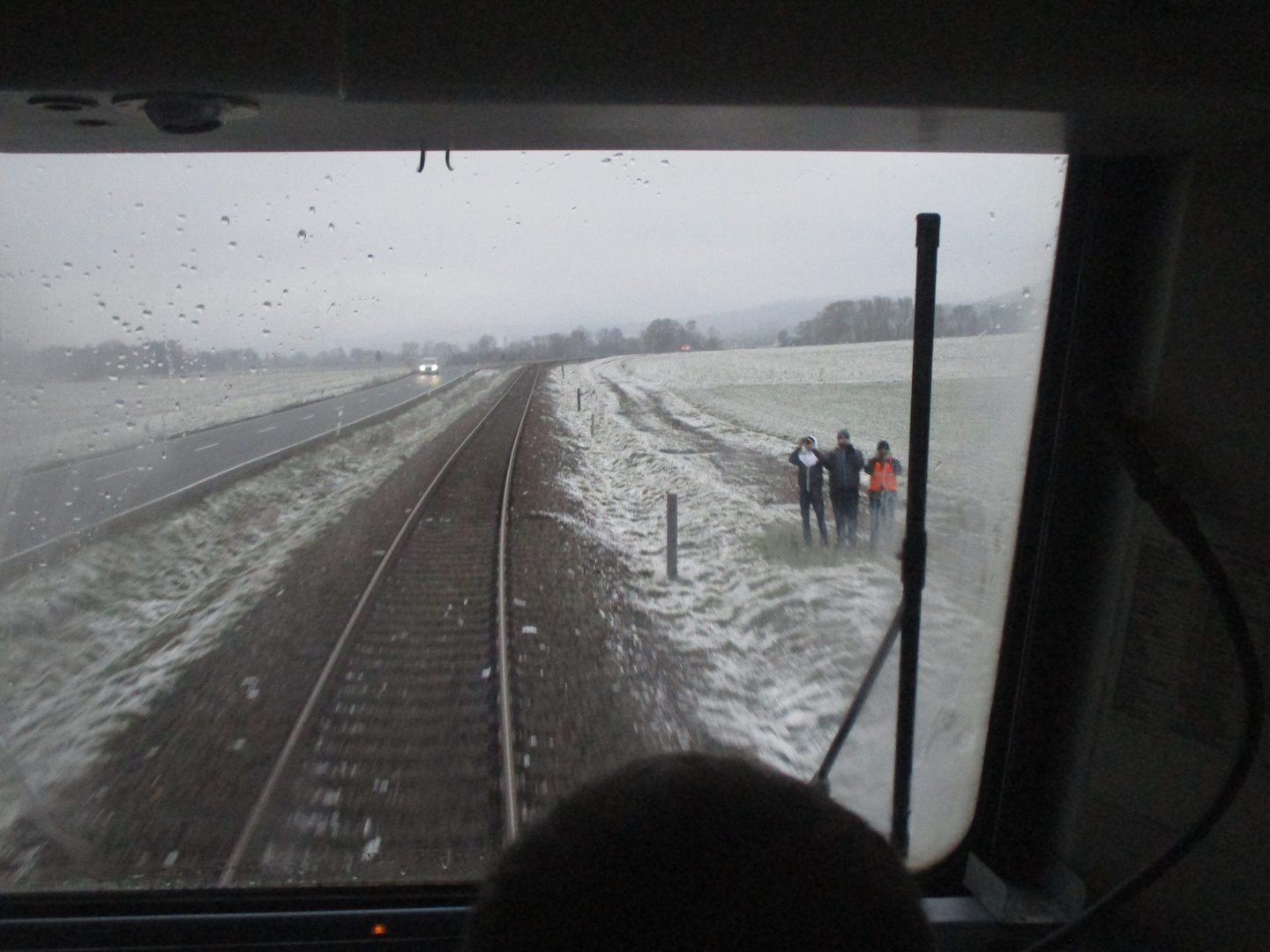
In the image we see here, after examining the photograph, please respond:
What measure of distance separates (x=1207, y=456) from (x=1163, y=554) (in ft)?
0.89

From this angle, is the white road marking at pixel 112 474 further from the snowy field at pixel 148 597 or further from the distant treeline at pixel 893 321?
the distant treeline at pixel 893 321

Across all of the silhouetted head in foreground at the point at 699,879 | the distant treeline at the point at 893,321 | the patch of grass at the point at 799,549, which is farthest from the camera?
the patch of grass at the point at 799,549

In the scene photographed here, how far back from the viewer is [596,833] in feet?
2.10

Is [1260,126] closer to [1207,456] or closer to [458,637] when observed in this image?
[1207,456]

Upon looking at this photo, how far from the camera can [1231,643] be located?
1931 mm

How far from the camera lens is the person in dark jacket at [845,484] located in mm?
2467

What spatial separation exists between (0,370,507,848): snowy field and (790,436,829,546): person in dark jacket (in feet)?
4.42

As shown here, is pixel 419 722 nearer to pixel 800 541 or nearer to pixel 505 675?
pixel 505 675

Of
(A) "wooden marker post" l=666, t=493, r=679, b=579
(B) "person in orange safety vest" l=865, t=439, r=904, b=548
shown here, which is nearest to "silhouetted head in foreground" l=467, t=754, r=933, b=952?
(B) "person in orange safety vest" l=865, t=439, r=904, b=548

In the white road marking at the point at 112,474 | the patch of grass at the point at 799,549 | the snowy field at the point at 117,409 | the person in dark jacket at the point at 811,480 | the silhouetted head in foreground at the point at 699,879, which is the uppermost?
the snowy field at the point at 117,409

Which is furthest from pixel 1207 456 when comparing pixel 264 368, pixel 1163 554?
pixel 264 368

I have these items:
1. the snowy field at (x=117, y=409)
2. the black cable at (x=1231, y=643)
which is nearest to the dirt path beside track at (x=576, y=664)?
the snowy field at (x=117, y=409)

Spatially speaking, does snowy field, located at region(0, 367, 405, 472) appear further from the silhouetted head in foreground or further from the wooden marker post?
the silhouetted head in foreground

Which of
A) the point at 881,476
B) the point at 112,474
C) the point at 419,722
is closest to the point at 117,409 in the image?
the point at 112,474
